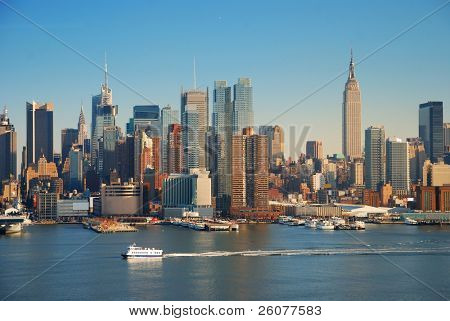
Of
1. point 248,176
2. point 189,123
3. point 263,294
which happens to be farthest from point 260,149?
point 263,294

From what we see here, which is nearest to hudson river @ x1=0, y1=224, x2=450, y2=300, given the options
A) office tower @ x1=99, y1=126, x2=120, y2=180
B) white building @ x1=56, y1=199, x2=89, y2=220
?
white building @ x1=56, y1=199, x2=89, y2=220

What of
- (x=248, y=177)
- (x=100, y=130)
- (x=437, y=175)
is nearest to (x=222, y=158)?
(x=248, y=177)

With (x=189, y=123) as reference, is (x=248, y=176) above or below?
below

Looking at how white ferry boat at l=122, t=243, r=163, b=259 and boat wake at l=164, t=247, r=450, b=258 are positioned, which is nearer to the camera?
white ferry boat at l=122, t=243, r=163, b=259

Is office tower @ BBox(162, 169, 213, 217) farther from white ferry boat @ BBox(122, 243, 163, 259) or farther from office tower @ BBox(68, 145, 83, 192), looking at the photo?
white ferry boat @ BBox(122, 243, 163, 259)

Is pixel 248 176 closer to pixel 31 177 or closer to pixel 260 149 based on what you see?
pixel 260 149

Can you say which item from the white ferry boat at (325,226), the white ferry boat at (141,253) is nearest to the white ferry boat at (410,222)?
the white ferry boat at (325,226)

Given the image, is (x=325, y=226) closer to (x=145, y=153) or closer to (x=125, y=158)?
(x=145, y=153)
